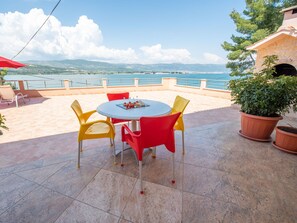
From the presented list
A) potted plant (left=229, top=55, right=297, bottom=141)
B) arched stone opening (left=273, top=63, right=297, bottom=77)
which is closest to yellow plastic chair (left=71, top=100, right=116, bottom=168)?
potted plant (left=229, top=55, right=297, bottom=141)

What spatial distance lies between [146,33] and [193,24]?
17.3ft

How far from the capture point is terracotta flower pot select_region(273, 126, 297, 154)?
7.49 feet

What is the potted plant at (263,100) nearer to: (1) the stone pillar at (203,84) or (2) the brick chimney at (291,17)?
(2) the brick chimney at (291,17)

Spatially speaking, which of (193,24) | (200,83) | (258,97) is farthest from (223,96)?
(193,24)

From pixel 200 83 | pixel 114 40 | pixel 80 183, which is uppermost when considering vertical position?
pixel 114 40

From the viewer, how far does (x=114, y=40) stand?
1323 centimetres

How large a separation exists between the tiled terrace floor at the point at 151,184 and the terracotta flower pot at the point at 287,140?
133 mm

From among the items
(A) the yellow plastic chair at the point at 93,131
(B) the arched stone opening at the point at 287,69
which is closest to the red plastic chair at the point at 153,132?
(A) the yellow plastic chair at the point at 93,131

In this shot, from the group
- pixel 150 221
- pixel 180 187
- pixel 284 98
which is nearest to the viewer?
pixel 150 221

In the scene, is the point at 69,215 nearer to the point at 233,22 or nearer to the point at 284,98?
the point at 284,98

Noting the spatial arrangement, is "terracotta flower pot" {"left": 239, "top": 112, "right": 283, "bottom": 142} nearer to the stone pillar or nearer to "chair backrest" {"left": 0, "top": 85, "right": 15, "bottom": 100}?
the stone pillar

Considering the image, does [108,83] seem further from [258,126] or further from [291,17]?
[291,17]

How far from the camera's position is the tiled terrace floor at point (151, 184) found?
1.27m

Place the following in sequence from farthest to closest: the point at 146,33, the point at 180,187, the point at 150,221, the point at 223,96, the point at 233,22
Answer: the point at 146,33 → the point at 233,22 → the point at 223,96 → the point at 180,187 → the point at 150,221
